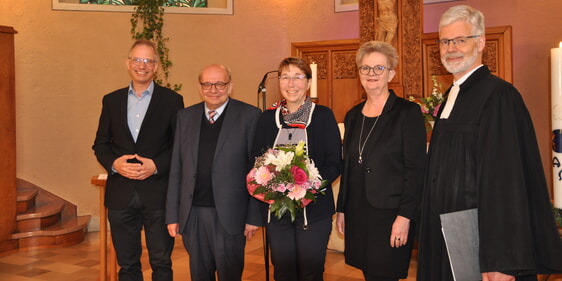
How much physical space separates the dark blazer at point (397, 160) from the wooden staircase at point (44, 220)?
15.5 feet

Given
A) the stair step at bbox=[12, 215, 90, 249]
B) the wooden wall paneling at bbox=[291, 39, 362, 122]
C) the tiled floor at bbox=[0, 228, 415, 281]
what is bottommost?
the tiled floor at bbox=[0, 228, 415, 281]

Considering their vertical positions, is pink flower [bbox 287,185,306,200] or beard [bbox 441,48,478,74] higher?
beard [bbox 441,48,478,74]

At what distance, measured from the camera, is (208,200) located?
292 centimetres

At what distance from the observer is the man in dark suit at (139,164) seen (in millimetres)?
3096

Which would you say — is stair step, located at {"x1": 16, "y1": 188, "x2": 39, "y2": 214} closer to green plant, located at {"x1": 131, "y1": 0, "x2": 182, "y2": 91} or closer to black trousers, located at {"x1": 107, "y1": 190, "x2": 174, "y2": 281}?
green plant, located at {"x1": 131, "y1": 0, "x2": 182, "y2": 91}

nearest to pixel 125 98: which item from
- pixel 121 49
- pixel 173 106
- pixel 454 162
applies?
pixel 173 106

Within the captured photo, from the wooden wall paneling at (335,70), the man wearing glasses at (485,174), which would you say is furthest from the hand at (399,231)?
the wooden wall paneling at (335,70)

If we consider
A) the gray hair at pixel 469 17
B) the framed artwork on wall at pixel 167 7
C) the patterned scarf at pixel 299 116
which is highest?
the framed artwork on wall at pixel 167 7

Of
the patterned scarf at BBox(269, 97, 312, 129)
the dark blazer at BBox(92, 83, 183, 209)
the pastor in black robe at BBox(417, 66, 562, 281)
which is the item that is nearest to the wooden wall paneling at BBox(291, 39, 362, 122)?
the dark blazer at BBox(92, 83, 183, 209)

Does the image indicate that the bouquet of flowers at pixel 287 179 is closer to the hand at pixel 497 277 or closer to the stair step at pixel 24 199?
the hand at pixel 497 277

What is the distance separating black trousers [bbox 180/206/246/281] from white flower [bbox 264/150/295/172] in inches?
25.8

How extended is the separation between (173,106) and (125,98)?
31 cm

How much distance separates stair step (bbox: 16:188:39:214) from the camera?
6.06m

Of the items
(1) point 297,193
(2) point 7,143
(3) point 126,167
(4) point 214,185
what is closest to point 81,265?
(2) point 7,143
